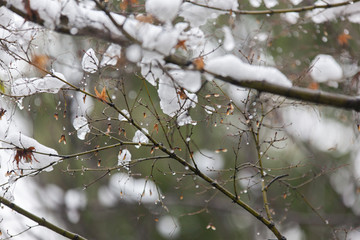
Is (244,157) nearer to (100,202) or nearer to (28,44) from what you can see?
(100,202)

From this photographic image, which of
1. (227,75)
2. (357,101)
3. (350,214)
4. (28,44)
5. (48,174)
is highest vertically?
(48,174)

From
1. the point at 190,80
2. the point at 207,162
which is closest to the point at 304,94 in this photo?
the point at 190,80

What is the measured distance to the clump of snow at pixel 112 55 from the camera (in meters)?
1.64

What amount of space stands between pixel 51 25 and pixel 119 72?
39 cm

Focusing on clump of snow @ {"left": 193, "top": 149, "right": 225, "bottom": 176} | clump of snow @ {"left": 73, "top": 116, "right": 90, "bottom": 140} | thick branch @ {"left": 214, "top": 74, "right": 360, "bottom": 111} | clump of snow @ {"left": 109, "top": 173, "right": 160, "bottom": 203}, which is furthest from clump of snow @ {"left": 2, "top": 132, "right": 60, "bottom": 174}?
thick branch @ {"left": 214, "top": 74, "right": 360, "bottom": 111}

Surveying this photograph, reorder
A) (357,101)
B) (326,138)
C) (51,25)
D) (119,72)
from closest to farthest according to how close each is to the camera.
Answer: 1. (357,101)
2. (51,25)
3. (119,72)
4. (326,138)

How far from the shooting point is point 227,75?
4.91 feet

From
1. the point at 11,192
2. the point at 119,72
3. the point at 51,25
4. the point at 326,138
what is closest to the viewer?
the point at 51,25

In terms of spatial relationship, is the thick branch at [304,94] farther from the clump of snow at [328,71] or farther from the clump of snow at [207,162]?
the clump of snow at [328,71]

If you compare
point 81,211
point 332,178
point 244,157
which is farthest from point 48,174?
point 332,178

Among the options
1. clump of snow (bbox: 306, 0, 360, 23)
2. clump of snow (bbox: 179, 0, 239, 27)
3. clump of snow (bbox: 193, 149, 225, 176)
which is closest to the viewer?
clump of snow (bbox: 179, 0, 239, 27)

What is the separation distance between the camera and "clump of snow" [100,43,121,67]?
1.64 m

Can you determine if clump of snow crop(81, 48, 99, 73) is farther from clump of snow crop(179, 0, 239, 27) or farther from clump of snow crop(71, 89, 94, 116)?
clump of snow crop(179, 0, 239, 27)

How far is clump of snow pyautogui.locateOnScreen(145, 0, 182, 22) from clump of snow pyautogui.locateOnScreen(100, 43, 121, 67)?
0.23 metres
